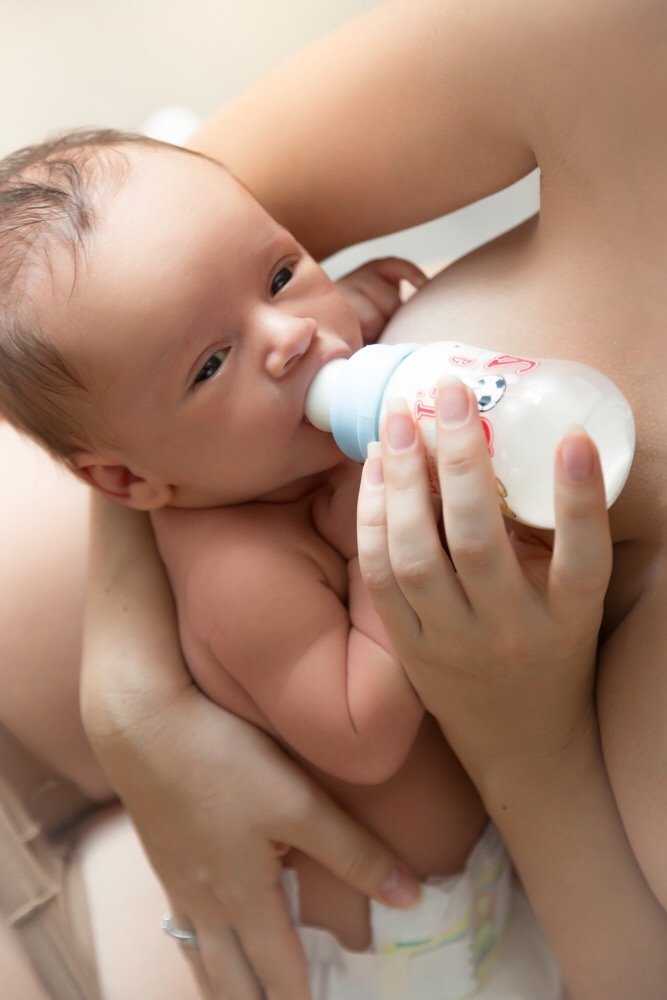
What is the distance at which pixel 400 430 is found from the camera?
0.59 m

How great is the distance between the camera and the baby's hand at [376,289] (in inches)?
35.1

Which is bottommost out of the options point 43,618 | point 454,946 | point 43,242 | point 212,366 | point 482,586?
point 454,946

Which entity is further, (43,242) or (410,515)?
(43,242)

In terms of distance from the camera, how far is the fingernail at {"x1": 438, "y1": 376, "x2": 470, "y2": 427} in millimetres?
559

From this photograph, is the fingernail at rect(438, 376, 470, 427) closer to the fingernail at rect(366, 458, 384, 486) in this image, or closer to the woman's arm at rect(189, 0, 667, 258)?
the fingernail at rect(366, 458, 384, 486)

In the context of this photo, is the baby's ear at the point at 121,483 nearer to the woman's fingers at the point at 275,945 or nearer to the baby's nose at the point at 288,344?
the baby's nose at the point at 288,344

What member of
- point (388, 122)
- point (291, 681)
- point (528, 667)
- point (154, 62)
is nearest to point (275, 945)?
point (291, 681)

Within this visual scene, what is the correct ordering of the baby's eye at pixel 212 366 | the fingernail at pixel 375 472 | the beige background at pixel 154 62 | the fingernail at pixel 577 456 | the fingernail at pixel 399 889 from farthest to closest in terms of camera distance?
the beige background at pixel 154 62, the fingernail at pixel 399 889, the baby's eye at pixel 212 366, the fingernail at pixel 375 472, the fingernail at pixel 577 456

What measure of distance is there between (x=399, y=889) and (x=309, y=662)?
0.21 m

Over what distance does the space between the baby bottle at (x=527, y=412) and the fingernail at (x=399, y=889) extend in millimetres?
364

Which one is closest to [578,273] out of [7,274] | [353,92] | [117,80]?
[353,92]

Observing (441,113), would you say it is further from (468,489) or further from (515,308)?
(468,489)

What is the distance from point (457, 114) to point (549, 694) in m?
0.40

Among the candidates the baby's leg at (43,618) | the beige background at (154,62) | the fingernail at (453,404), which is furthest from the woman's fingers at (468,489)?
the beige background at (154,62)
